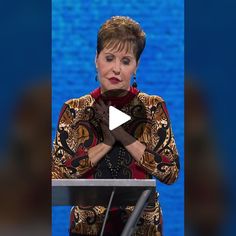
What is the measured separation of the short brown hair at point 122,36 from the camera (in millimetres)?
1795

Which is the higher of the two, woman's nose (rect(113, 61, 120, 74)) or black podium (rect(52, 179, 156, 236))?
woman's nose (rect(113, 61, 120, 74))

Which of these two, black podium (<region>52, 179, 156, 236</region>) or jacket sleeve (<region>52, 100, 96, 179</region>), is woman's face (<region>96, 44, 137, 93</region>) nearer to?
jacket sleeve (<region>52, 100, 96, 179</region>)

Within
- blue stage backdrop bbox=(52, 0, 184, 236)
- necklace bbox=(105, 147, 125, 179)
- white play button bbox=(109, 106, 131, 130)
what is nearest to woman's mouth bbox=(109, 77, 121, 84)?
white play button bbox=(109, 106, 131, 130)

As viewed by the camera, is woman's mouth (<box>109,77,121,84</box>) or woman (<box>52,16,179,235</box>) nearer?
woman (<box>52,16,179,235</box>)

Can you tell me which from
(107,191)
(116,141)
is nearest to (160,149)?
(116,141)

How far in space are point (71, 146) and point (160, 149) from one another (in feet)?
0.85

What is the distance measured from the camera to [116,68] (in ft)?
5.95

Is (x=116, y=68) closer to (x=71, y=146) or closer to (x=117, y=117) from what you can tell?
(x=117, y=117)

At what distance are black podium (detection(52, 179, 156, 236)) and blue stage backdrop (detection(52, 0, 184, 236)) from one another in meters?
1.11

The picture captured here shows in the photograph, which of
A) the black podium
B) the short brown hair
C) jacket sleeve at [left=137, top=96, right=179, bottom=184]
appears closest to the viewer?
the black podium

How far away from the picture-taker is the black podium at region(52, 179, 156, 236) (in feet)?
3.36
